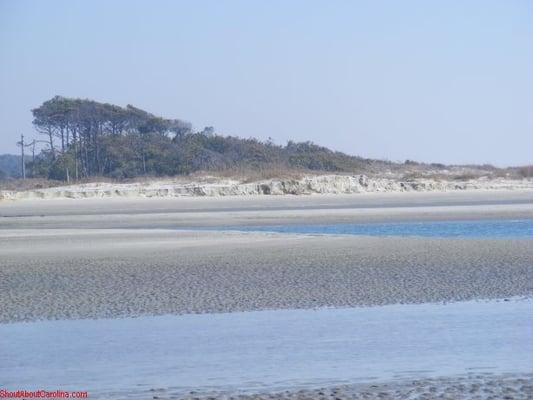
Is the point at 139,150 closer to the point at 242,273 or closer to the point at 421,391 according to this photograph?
the point at 242,273

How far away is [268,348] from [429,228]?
A: 696 inches

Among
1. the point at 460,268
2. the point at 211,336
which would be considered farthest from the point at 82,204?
the point at 211,336

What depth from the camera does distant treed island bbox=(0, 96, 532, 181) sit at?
2464 inches

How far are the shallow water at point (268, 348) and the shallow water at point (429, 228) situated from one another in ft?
38.6

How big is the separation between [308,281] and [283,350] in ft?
18.6

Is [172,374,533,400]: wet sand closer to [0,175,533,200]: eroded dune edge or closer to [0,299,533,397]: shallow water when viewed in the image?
[0,299,533,397]: shallow water

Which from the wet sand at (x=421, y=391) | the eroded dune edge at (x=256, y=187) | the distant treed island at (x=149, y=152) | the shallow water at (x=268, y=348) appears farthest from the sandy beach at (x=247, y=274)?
the distant treed island at (x=149, y=152)

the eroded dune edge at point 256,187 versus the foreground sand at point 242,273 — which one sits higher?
the eroded dune edge at point 256,187

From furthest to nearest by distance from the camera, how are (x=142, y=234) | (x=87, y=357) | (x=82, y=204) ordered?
(x=82, y=204), (x=142, y=234), (x=87, y=357)

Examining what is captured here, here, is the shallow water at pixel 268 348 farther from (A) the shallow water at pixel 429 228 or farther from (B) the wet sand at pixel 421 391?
(A) the shallow water at pixel 429 228

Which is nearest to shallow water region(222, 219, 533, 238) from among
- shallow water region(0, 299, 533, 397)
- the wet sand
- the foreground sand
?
the foreground sand

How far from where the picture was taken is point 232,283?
16047 millimetres

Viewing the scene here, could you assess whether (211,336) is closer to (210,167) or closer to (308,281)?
(308,281)

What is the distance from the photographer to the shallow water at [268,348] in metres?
9.27
